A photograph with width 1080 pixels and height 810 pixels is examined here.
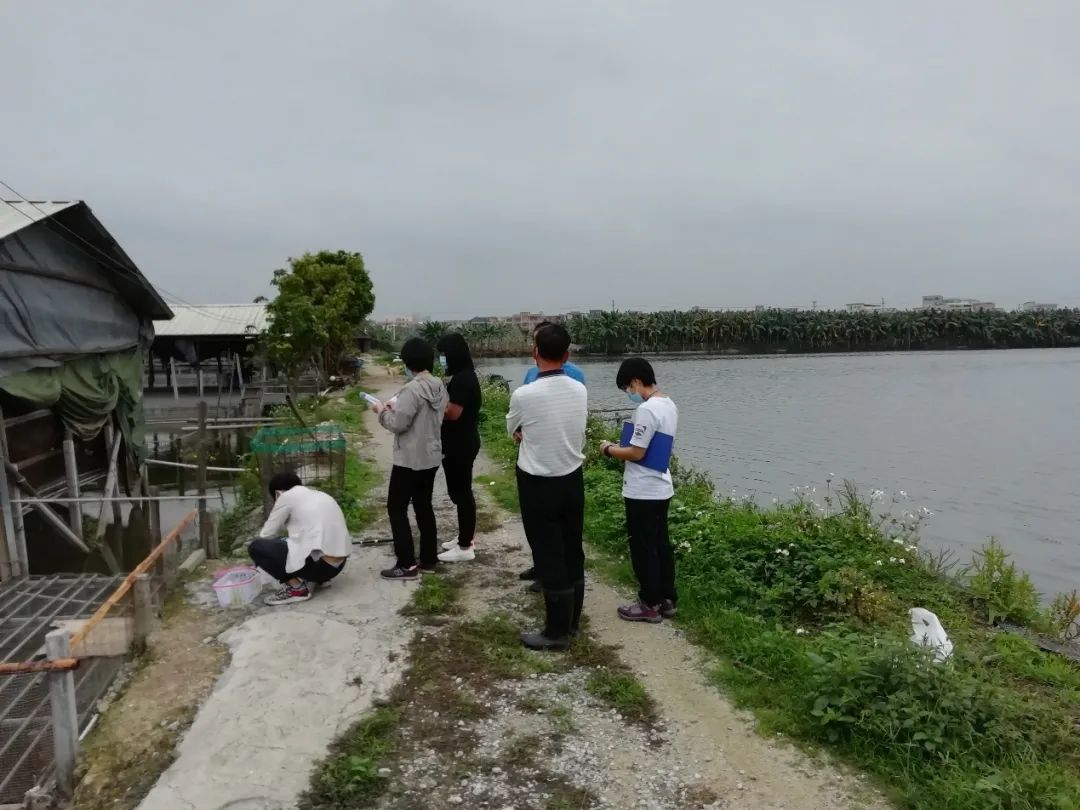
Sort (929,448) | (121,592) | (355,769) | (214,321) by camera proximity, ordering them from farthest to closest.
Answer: (214,321) < (929,448) < (121,592) < (355,769)

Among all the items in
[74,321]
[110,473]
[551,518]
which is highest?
[74,321]

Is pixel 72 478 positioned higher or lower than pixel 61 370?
lower

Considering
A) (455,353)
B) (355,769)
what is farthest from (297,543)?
(355,769)

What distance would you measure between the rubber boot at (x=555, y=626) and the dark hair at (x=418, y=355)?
1894 mm

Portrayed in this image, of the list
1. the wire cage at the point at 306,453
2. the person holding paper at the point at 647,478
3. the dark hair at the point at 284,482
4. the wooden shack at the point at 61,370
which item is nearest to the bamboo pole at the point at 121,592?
the dark hair at the point at 284,482

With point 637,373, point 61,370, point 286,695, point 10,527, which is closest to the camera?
point 286,695

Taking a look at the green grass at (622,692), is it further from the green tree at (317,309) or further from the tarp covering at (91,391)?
the green tree at (317,309)

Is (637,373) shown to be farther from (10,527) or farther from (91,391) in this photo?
(91,391)

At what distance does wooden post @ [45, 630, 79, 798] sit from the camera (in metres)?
2.97

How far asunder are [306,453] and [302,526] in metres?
2.71

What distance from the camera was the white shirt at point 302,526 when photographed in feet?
16.0

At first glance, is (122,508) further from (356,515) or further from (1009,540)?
(1009,540)

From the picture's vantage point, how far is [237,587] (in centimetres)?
493

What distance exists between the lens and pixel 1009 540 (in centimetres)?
1007
